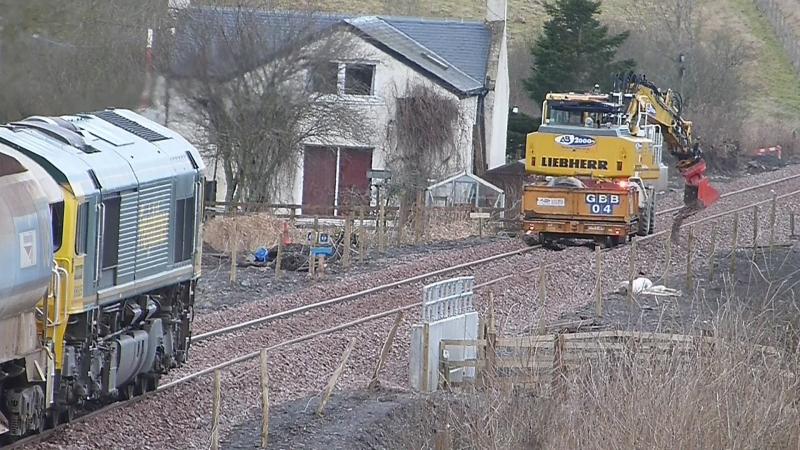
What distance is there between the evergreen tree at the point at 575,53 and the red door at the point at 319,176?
1108cm

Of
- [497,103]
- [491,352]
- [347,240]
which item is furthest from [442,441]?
[497,103]

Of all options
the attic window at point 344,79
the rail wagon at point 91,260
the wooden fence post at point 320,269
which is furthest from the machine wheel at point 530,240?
the rail wagon at point 91,260

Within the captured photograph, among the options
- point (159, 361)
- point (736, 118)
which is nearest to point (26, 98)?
point (159, 361)

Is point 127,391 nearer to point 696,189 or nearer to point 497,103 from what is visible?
point 696,189

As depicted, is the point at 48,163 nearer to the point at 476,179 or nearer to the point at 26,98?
the point at 26,98

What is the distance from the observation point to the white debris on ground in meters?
23.9

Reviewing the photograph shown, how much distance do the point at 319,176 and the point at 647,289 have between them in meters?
19.6

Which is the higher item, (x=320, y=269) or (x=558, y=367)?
(x=558, y=367)

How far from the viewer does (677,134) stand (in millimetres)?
32375

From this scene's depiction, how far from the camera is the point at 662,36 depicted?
237 feet

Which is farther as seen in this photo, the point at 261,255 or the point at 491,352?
the point at 261,255

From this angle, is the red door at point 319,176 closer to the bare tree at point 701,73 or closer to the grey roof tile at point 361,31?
the grey roof tile at point 361,31

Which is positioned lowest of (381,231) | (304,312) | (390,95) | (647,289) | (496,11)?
(304,312)

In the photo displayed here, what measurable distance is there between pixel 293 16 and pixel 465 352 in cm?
2420
